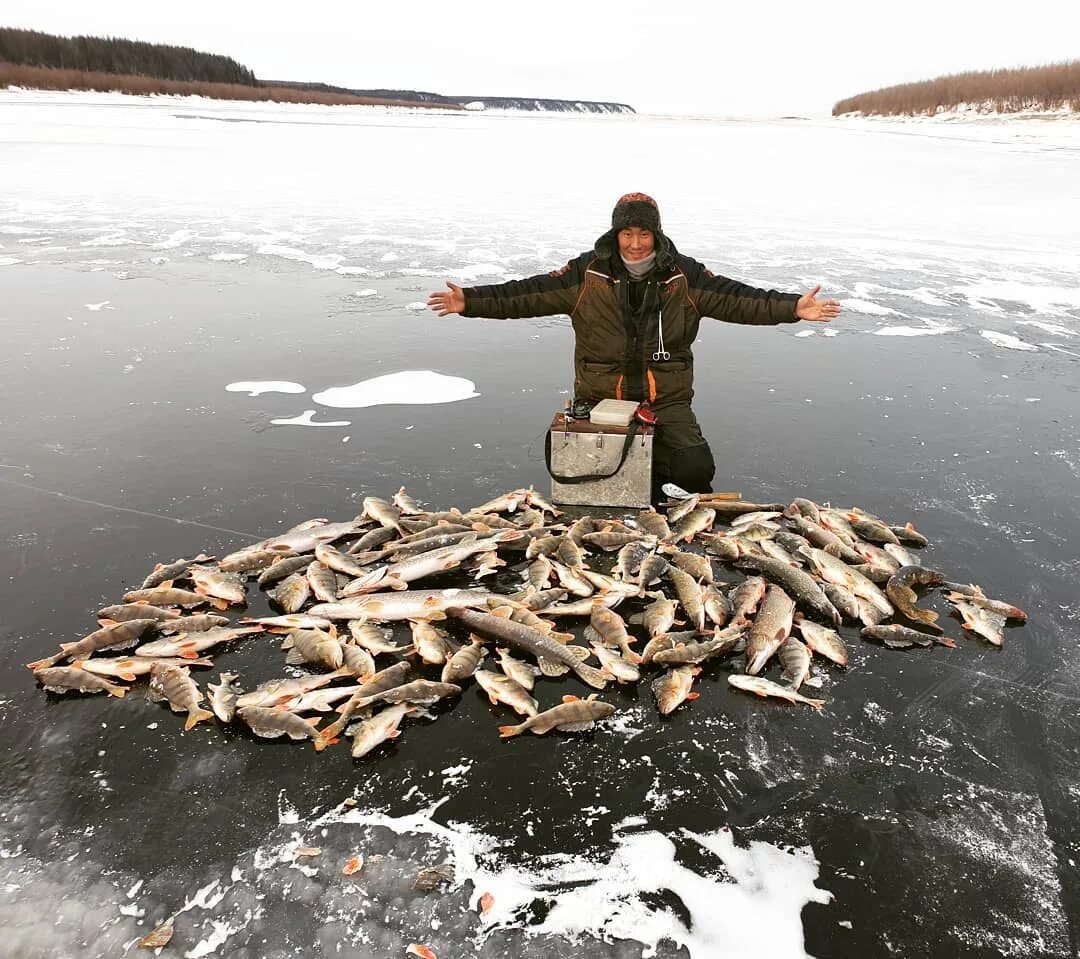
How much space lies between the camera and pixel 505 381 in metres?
7.78

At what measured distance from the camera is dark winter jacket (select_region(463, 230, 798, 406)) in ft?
18.2

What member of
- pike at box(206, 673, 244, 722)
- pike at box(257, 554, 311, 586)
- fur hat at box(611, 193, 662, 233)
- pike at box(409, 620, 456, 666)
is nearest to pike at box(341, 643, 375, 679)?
pike at box(409, 620, 456, 666)

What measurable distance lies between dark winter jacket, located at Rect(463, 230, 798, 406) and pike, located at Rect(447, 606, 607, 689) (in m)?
2.44

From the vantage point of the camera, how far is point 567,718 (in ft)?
10.9

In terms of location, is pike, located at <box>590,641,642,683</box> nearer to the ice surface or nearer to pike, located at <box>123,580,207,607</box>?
pike, located at <box>123,580,207,607</box>

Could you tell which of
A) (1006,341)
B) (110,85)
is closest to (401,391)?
(1006,341)

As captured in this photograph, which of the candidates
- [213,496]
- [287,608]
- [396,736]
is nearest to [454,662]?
[396,736]

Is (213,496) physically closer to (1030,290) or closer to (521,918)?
(521,918)

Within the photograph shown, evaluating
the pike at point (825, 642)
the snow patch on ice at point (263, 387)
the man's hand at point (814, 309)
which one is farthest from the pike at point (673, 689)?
the snow patch on ice at point (263, 387)

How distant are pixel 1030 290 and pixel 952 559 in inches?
329

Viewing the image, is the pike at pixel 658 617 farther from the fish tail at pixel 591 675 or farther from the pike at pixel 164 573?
the pike at pixel 164 573

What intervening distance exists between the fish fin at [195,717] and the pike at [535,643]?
3.81ft

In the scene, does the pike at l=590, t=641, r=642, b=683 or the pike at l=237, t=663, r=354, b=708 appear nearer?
the pike at l=237, t=663, r=354, b=708

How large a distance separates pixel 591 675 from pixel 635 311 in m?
2.87
